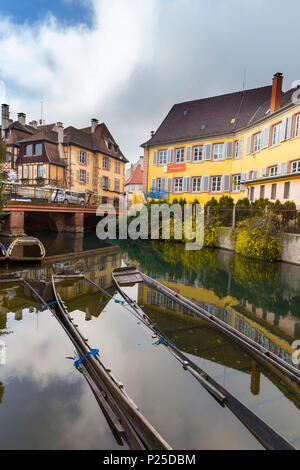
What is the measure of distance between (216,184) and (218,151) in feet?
10.7

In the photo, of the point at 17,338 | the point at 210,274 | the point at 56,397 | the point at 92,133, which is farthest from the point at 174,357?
the point at 92,133

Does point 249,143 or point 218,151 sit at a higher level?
point 249,143

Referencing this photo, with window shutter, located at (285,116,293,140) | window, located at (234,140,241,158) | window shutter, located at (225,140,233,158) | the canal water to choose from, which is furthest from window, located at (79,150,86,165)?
the canal water

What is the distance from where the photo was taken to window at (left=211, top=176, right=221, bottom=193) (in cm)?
2838

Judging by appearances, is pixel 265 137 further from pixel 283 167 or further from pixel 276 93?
pixel 283 167

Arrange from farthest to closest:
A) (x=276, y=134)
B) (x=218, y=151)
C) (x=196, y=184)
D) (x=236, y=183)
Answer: (x=196, y=184) → (x=218, y=151) → (x=236, y=183) → (x=276, y=134)

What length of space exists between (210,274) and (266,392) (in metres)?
10.3

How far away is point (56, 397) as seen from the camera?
5074mm

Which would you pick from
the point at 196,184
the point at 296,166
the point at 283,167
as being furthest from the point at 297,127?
the point at 196,184

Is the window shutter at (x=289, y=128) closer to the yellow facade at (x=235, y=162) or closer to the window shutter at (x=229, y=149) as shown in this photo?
the yellow facade at (x=235, y=162)

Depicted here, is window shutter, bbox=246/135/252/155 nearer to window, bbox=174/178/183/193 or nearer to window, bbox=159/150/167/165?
window, bbox=174/178/183/193

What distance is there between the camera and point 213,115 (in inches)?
1199

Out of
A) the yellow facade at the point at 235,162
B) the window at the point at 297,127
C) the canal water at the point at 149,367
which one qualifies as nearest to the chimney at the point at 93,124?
the yellow facade at the point at 235,162
